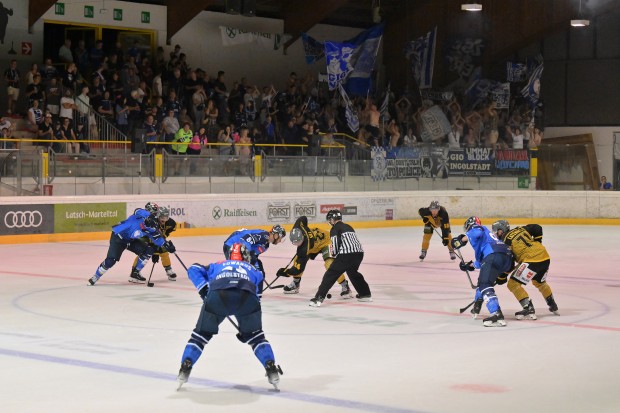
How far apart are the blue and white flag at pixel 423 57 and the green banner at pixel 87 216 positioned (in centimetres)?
1351

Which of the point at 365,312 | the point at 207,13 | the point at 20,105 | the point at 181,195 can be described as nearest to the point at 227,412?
the point at 365,312

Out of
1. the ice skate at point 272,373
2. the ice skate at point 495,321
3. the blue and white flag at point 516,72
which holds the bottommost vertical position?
the ice skate at point 495,321

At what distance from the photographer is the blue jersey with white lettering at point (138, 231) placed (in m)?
14.4

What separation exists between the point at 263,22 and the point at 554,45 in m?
10.6

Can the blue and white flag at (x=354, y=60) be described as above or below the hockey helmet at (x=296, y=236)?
above

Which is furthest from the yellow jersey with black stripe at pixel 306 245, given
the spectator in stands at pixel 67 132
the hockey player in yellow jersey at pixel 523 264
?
the spectator in stands at pixel 67 132

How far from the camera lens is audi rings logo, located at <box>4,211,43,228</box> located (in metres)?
20.6

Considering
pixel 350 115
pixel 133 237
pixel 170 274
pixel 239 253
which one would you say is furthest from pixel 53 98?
pixel 239 253

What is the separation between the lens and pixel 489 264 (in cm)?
1090

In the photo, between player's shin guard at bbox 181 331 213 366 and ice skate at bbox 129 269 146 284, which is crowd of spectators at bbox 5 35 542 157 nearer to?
ice skate at bbox 129 269 146 284

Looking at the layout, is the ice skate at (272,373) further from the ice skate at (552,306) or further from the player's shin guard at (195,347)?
the ice skate at (552,306)

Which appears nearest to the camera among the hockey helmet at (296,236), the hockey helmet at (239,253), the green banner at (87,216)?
the hockey helmet at (239,253)

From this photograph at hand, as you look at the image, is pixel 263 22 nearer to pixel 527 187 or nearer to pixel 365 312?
pixel 527 187

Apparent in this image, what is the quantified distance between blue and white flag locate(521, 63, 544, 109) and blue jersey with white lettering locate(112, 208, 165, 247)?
22319 millimetres
